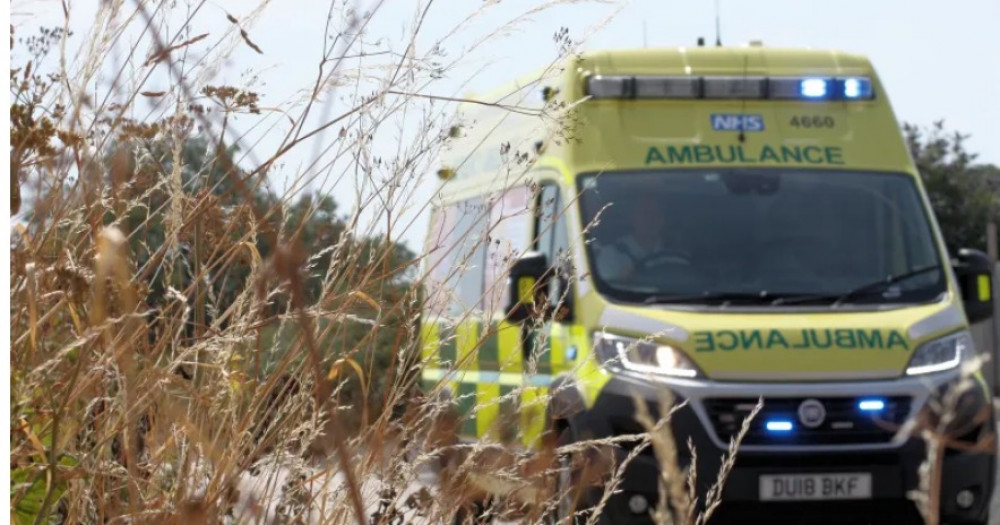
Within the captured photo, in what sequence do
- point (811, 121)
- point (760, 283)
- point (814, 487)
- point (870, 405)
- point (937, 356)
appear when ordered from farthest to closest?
1. point (811, 121)
2. point (760, 283)
3. point (937, 356)
4. point (870, 405)
5. point (814, 487)

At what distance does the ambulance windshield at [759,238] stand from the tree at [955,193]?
2834 centimetres

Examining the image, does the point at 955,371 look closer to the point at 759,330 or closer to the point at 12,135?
the point at 759,330

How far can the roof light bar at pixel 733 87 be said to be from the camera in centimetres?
866

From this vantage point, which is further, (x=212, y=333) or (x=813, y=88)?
(x=813, y=88)

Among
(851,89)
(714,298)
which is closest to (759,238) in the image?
(714,298)

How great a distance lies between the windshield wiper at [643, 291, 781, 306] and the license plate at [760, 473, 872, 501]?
0.83m

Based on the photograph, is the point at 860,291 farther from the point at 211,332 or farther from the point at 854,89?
the point at 211,332

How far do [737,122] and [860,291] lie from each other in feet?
3.53

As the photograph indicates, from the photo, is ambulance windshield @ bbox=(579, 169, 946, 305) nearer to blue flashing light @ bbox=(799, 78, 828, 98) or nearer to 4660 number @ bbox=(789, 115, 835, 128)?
4660 number @ bbox=(789, 115, 835, 128)

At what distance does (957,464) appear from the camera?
27.0ft

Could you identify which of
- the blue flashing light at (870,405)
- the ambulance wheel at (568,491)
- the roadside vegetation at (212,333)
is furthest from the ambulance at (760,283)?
the roadside vegetation at (212,333)

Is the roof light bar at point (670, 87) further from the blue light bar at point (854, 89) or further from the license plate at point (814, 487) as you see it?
the license plate at point (814, 487)

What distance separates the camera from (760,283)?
827 centimetres

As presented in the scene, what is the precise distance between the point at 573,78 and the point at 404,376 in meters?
5.65
